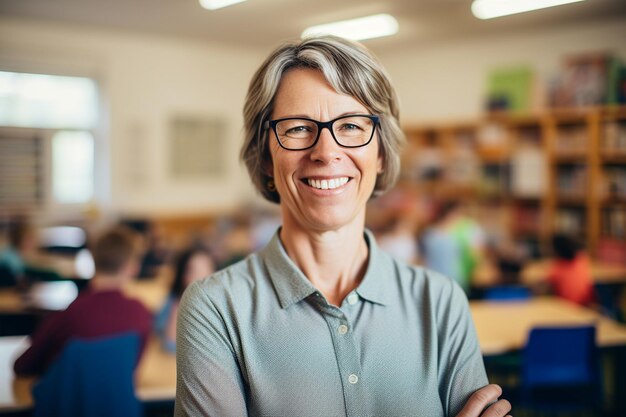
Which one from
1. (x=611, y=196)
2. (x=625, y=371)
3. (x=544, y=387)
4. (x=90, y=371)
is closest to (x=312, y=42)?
(x=90, y=371)

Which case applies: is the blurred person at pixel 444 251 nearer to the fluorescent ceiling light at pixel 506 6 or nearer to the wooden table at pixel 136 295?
the fluorescent ceiling light at pixel 506 6

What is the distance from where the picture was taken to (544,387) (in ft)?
10.6

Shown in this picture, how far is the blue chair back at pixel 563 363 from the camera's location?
3.04 metres

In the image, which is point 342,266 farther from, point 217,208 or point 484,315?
point 217,208

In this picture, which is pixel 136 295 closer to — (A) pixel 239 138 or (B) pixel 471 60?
(A) pixel 239 138

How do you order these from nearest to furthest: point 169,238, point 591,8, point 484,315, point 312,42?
point 312,42 → point 484,315 → point 591,8 → point 169,238

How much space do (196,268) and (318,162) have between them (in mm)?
2378

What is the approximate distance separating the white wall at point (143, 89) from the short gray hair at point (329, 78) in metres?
6.08

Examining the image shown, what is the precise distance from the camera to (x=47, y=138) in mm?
7066

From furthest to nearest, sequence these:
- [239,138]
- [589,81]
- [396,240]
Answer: [589,81] → [239,138] → [396,240]

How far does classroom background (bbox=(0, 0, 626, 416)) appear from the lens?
5.79 metres

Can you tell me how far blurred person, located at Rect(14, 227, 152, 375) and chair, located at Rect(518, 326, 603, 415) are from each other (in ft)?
6.76

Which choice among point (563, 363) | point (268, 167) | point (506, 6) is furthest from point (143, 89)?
point (268, 167)

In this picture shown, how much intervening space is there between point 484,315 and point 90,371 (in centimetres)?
242
